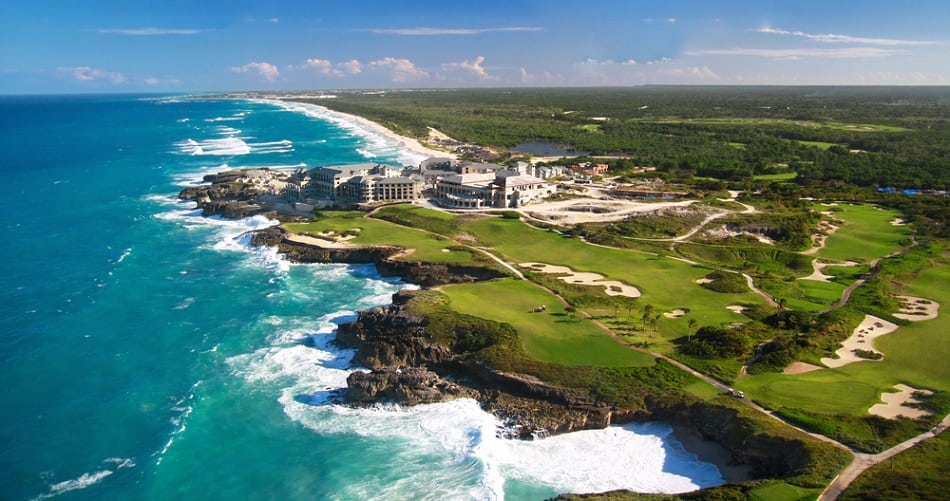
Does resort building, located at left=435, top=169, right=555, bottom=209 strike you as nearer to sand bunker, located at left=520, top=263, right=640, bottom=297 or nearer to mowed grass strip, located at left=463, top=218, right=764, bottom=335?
mowed grass strip, located at left=463, top=218, right=764, bottom=335

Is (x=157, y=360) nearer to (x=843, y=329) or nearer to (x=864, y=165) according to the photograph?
(x=843, y=329)

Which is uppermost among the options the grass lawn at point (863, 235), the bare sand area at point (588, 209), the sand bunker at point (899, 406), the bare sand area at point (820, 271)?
the bare sand area at point (588, 209)

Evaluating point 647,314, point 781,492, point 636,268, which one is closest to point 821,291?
point 636,268

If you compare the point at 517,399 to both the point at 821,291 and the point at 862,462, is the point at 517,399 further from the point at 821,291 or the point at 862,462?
the point at 821,291

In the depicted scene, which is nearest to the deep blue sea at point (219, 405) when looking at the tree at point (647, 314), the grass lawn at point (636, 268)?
the tree at point (647, 314)

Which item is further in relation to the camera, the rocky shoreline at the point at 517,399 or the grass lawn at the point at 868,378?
the grass lawn at the point at 868,378

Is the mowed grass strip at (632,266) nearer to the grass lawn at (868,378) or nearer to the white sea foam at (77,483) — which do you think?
the grass lawn at (868,378)

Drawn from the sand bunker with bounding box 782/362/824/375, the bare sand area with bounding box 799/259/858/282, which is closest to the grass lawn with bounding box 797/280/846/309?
the bare sand area with bounding box 799/259/858/282
